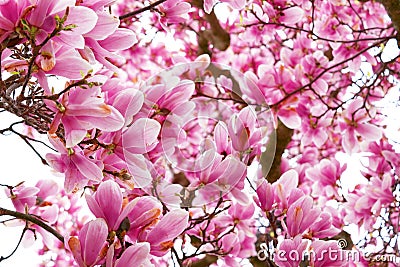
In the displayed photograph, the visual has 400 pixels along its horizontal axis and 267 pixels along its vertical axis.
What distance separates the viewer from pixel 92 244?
0.80 m

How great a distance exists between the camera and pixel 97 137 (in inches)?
38.1

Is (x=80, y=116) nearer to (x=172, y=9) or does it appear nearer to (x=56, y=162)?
(x=56, y=162)

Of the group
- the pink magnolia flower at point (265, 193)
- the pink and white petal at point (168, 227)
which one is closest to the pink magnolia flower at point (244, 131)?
the pink magnolia flower at point (265, 193)

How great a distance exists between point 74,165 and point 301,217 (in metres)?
0.52

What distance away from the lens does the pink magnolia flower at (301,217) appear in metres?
1.11

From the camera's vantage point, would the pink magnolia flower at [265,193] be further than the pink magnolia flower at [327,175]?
No

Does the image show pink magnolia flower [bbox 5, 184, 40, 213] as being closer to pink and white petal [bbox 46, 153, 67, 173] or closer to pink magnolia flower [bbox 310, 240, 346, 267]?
pink and white petal [bbox 46, 153, 67, 173]

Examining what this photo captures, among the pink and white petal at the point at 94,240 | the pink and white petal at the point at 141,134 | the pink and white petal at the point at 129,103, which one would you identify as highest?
the pink and white petal at the point at 129,103

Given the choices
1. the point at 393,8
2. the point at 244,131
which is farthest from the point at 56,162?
the point at 393,8

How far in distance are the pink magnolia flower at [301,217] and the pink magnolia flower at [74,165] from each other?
457 mm

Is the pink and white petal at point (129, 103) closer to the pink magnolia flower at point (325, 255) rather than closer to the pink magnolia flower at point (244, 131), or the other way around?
the pink magnolia flower at point (244, 131)

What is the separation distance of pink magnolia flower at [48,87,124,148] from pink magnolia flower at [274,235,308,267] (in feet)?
1.52

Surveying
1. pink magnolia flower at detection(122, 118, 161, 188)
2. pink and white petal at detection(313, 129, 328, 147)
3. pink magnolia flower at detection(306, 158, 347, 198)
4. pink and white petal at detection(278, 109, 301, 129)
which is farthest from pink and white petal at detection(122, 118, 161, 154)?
Answer: pink and white petal at detection(313, 129, 328, 147)

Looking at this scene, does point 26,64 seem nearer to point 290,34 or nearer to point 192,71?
point 192,71
